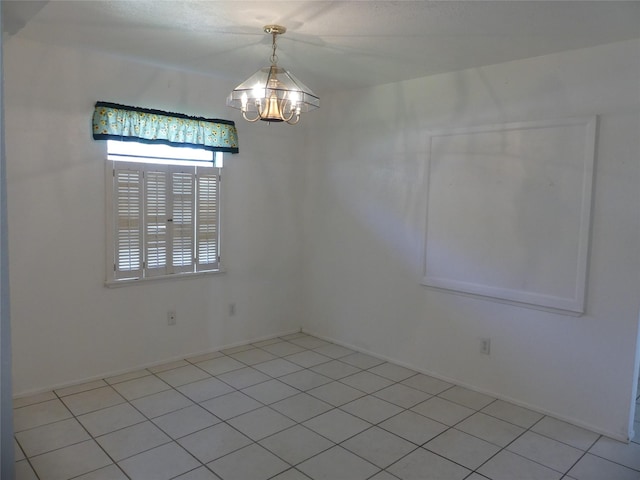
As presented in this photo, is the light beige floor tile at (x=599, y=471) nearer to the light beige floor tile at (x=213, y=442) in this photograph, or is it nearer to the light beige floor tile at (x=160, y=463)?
the light beige floor tile at (x=213, y=442)

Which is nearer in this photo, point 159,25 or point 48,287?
point 159,25

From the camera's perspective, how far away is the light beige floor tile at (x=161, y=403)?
3094 mm

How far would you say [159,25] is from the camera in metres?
2.76

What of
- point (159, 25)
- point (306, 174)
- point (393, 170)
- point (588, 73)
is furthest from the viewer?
point (306, 174)

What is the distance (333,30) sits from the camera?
2.75 metres

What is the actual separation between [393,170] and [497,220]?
1015 mm

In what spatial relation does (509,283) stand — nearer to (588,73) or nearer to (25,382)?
(588,73)

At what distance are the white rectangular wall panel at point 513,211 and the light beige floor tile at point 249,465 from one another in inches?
73.2

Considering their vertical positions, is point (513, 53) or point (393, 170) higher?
point (513, 53)

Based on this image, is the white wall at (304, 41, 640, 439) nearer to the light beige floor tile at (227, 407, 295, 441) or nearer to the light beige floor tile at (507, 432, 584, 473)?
the light beige floor tile at (507, 432, 584, 473)

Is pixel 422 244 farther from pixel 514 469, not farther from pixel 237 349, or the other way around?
pixel 237 349

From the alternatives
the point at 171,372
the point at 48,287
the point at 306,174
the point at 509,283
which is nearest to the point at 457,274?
the point at 509,283

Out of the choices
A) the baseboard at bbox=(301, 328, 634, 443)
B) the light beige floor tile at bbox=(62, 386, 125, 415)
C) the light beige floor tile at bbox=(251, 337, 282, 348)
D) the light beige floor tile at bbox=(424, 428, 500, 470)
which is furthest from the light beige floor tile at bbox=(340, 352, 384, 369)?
the light beige floor tile at bbox=(62, 386, 125, 415)

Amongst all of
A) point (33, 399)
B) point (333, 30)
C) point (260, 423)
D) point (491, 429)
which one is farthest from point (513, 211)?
point (33, 399)
